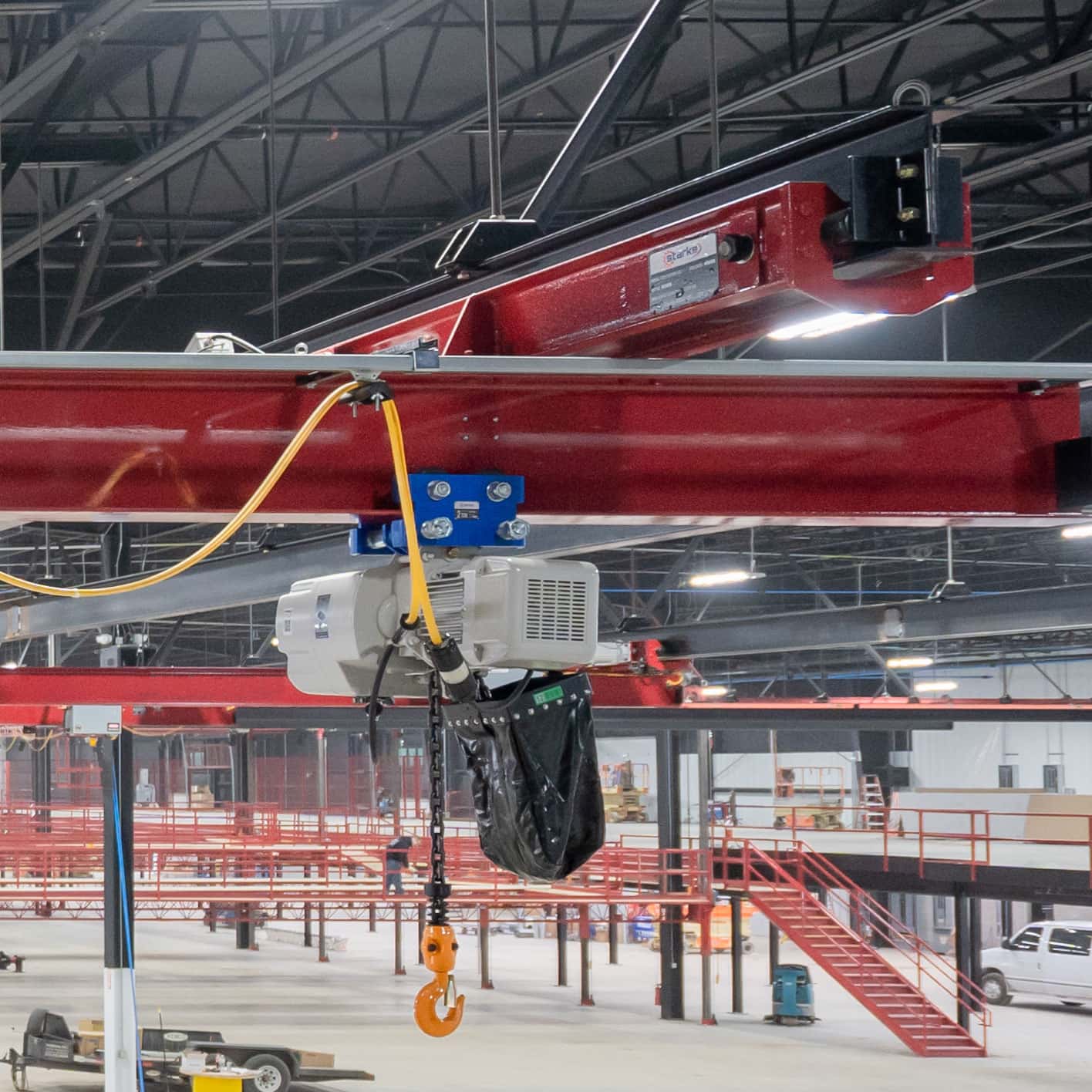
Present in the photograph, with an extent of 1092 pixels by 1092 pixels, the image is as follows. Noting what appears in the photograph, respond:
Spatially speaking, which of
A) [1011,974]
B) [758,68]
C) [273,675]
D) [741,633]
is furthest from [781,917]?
[758,68]

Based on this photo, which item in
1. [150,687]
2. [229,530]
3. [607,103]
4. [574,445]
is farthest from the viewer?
[150,687]

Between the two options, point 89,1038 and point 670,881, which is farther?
point 670,881

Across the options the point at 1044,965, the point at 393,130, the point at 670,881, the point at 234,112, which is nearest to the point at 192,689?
the point at 393,130

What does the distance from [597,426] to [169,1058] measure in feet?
51.7

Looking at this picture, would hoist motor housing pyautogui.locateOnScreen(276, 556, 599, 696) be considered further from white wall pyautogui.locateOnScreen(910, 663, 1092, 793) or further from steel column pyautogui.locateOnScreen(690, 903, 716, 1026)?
white wall pyautogui.locateOnScreen(910, 663, 1092, 793)

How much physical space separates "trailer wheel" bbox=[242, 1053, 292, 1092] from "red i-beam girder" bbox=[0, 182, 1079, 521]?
14808 mm

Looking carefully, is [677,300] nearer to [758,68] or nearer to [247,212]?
[758,68]

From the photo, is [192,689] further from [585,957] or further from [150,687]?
[585,957]

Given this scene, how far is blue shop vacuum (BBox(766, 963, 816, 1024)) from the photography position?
26312 mm

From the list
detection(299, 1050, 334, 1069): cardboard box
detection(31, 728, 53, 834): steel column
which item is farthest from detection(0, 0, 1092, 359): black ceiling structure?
detection(31, 728, 53, 834): steel column

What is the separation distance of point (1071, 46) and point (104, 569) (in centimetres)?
1007

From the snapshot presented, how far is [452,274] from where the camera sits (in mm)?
4785

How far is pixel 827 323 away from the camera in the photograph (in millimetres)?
4176

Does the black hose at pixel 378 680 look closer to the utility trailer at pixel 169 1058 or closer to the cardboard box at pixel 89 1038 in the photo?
the utility trailer at pixel 169 1058
